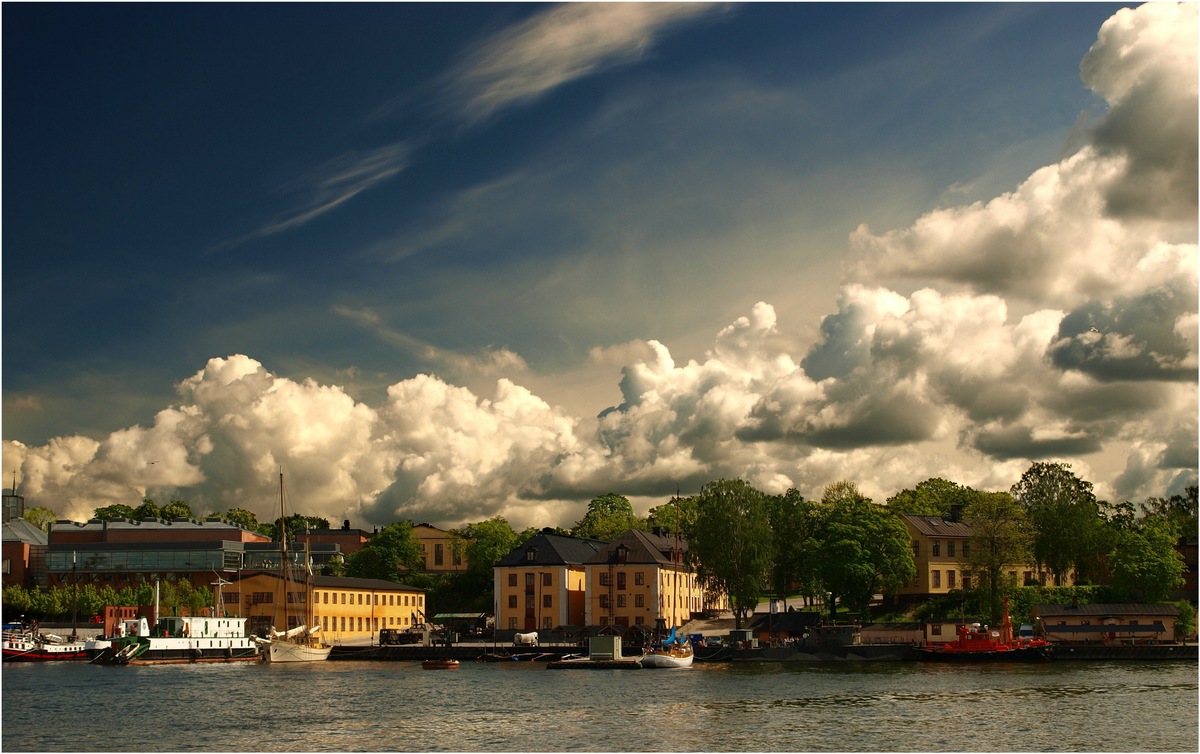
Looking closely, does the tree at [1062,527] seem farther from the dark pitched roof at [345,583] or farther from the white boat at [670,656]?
the dark pitched roof at [345,583]

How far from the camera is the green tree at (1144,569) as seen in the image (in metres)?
102

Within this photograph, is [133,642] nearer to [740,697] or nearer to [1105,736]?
[740,697]

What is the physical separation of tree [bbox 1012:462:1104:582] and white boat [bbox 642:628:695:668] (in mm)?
38343

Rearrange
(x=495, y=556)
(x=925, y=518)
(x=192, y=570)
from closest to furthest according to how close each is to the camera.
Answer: (x=925, y=518), (x=192, y=570), (x=495, y=556)

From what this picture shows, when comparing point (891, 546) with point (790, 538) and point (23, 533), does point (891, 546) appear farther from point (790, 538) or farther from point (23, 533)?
point (23, 533)

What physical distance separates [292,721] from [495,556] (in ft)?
303

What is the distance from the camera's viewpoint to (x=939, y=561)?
388 feet

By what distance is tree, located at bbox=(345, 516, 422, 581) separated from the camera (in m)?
150

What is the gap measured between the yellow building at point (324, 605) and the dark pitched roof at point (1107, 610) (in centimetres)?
6603

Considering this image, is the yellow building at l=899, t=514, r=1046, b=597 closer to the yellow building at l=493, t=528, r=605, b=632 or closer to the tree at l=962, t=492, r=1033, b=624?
the tree at l=962, t=492, r=1033, b=624

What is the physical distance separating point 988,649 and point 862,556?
58.2ft

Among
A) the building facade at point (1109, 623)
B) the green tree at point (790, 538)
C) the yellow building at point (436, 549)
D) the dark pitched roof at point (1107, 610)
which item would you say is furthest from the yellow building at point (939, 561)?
the yellow building at point (436, 549)

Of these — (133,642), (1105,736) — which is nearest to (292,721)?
(1105,736)

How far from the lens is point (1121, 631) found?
3775 inches
